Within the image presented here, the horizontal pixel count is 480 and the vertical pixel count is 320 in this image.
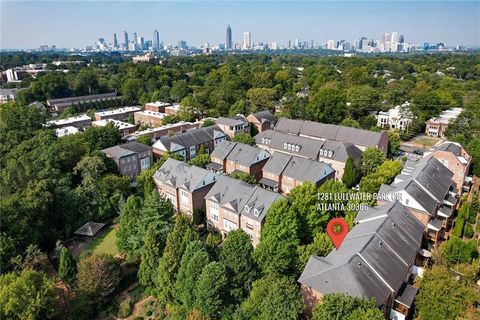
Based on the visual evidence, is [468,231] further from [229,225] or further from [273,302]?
[273,302]

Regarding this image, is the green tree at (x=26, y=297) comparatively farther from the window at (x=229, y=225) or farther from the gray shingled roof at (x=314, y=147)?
the gray shingled roof at (x=314, y=147)

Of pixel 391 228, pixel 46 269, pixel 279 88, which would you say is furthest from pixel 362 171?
pixel 279 88

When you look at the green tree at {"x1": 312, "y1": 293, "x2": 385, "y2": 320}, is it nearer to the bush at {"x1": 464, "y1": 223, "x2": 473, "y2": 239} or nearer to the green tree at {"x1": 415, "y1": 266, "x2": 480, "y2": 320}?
the green tree at {"x1": 415, "y1": 266, "x2": 480, "y2": 320}

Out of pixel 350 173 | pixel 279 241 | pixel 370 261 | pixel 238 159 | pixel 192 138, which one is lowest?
pixel 279 241

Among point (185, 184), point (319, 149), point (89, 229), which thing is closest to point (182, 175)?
point (185, 184)

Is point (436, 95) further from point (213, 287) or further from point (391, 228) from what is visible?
point (213, 287)

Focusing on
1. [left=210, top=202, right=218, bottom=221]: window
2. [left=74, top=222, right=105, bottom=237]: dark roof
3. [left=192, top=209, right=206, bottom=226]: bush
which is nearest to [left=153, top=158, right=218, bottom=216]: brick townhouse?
[left=192, top=209, right=206, bottom=226]: bush

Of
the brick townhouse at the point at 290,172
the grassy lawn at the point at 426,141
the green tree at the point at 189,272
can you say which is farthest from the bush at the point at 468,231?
the grassy lawn at the point at 426,141
